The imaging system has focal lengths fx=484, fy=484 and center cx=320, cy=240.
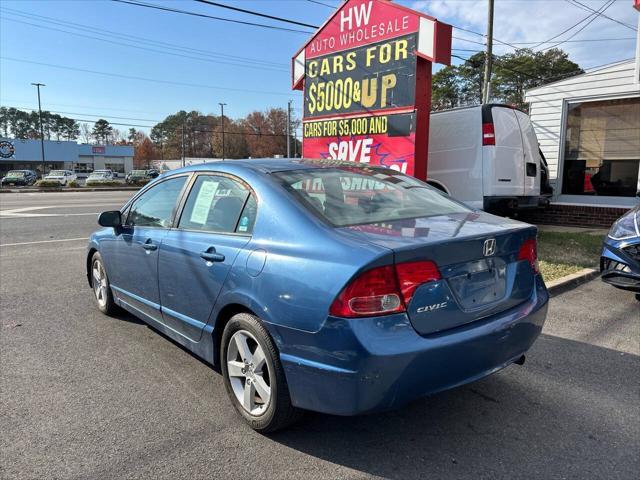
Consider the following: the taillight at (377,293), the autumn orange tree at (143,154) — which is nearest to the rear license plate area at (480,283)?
the taillight at (377,293)

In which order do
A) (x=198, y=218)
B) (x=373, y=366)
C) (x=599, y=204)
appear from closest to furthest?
(x=373, y=366) → (x=198, y=218) → (x=599, y=204)

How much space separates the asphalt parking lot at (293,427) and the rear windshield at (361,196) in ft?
4.08

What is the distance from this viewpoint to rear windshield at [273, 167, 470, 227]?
9.37 feet

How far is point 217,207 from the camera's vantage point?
3291 millimetres

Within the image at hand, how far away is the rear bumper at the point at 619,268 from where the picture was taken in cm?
486

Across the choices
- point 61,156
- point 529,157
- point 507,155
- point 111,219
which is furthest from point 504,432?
point 61,156

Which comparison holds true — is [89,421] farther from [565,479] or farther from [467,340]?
[565,479]

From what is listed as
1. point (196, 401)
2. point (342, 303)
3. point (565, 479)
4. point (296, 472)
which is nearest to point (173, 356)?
point (196, 401)

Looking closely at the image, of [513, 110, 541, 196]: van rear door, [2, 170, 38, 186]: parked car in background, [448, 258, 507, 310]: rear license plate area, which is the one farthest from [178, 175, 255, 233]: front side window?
[2, 170, 38, 186]: parked car in background

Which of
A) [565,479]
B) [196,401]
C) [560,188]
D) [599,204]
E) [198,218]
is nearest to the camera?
[565,479]

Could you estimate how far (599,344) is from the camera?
417 centimetres

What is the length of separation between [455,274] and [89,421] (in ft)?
7.69

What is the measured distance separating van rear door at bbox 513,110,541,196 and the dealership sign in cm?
251

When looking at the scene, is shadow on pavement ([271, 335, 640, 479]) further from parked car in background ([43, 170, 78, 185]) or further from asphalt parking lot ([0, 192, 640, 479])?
parked car in background ([43, 170, 78, 185])
